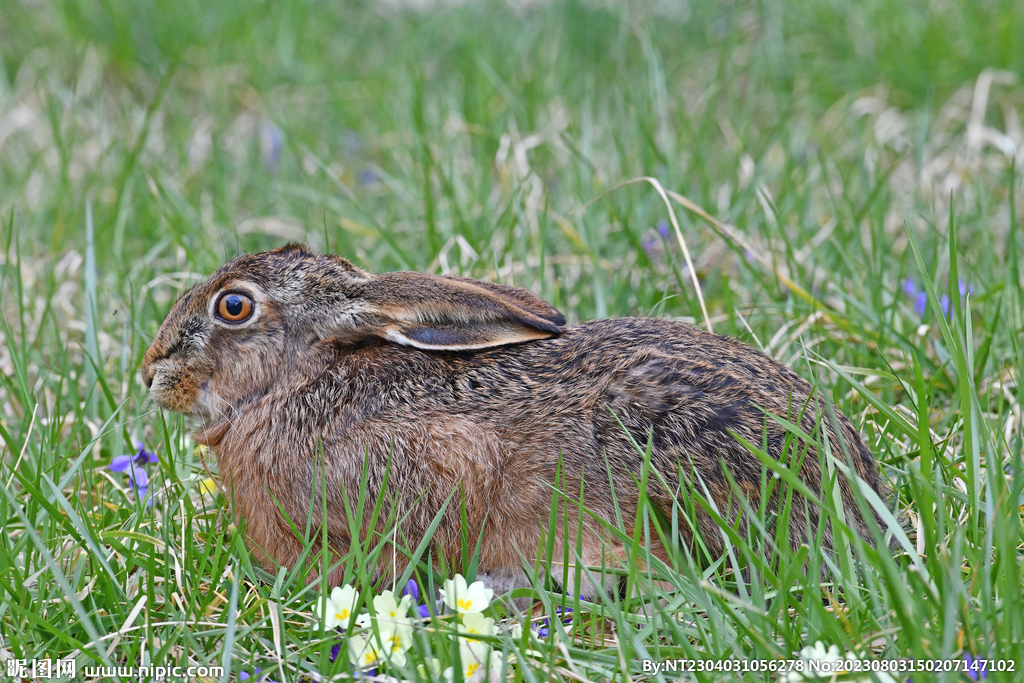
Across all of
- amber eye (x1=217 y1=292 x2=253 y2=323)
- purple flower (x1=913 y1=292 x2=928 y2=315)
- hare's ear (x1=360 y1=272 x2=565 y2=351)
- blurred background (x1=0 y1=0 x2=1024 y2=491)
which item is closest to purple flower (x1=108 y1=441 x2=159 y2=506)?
blurred background (x1=0 y1=0 x2=1024 y2=491)

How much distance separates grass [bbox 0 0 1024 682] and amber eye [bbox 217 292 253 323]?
51 centimetres

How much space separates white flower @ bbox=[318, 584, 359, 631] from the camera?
109 inches

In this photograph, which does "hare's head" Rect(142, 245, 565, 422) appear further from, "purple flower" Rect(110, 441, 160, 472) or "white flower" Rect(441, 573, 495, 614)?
"white flower" Rect(441, 573, 495, 614)

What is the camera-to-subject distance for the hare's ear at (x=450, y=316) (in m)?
3.25

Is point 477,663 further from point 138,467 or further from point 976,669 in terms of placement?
point 138,467

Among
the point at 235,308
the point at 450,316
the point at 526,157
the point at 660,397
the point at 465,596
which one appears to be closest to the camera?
the point at 465,596

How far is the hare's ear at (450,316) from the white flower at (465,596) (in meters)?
0.78

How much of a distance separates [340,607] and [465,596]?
344 millimetres

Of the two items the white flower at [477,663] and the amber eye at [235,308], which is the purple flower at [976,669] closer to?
the white flower at [477,663]

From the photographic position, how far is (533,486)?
315 centimetres

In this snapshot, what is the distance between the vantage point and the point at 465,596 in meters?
2.86

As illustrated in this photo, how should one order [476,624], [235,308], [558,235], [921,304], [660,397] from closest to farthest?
[476,624], [660,397], [235,308], [921,304], [558,235]

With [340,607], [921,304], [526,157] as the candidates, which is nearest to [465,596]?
[340,607]

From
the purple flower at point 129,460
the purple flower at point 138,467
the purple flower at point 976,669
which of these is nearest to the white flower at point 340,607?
the purple flower at point 138,467
